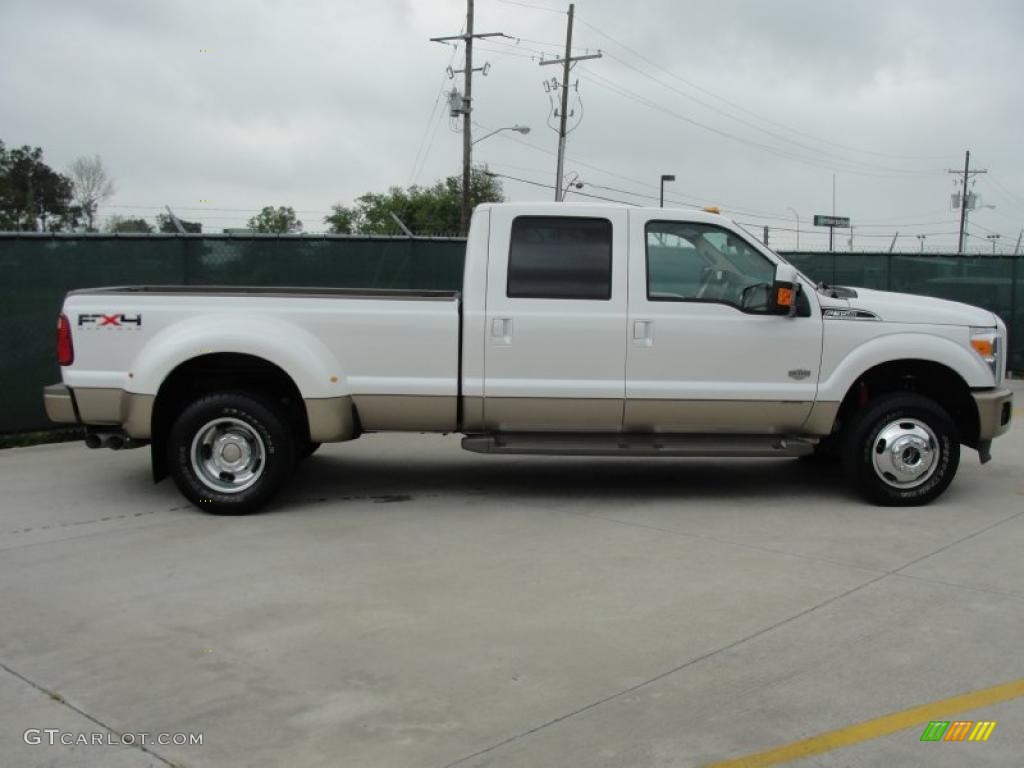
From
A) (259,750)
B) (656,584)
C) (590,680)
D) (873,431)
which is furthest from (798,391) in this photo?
(259,750)

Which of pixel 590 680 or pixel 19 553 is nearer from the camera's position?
pixel 590 680

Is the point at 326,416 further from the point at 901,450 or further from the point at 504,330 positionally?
the point at 901,450

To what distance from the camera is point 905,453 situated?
745 centimetres

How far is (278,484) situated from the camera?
7.21m

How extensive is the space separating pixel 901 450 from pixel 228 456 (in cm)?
472

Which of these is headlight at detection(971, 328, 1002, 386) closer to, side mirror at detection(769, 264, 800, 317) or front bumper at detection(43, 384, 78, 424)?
side mirror at detection(769, 264, 800, 317)

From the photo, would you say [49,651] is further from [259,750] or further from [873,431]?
[873,431]

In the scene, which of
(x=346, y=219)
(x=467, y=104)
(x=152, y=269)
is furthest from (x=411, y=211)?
(x=152, y=269)

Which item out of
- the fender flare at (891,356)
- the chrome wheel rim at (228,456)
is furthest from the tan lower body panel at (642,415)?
the chrome wheel rim at (228,456)

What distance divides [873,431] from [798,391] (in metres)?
0.62

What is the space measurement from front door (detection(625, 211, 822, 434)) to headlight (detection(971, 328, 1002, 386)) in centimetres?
115

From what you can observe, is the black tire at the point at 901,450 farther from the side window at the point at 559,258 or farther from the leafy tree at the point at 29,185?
the leafy tree at the point at 29,185
